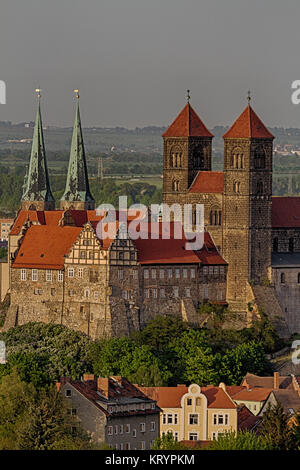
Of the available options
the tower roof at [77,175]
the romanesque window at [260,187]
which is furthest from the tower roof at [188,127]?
the tower roof at [77,175]

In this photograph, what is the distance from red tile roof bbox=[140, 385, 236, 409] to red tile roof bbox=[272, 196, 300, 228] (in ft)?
65.4

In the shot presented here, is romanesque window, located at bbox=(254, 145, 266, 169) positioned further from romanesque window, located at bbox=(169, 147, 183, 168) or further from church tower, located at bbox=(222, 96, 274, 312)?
romanesque window, located at bbox=(169, 147, 183, 168)

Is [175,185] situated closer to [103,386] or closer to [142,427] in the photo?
[103,386]

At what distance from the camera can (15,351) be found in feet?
325

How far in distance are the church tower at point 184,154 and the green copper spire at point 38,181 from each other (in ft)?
60.0

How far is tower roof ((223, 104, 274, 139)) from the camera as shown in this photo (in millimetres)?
102938

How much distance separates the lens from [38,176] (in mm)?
125000

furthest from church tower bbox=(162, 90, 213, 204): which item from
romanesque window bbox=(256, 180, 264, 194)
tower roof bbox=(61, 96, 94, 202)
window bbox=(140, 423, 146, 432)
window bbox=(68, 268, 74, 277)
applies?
window bbox=(140, 423, 146, 432)

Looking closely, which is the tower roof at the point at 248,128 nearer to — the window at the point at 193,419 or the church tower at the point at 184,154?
the church tower at the point at 184,154

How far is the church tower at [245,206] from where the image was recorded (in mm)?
102938

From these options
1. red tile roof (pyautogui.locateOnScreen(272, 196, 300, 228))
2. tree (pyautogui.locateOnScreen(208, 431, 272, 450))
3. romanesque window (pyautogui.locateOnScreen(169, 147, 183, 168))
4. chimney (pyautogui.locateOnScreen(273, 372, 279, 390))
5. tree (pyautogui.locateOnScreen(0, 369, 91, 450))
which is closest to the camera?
tree (pyautogui.locateOnScreen(208, 431, 272, 450))

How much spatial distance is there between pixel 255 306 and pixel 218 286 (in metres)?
1.89

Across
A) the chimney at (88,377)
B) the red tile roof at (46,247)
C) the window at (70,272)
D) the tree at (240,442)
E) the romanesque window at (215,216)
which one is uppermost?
the romanesque window at (215,216)
